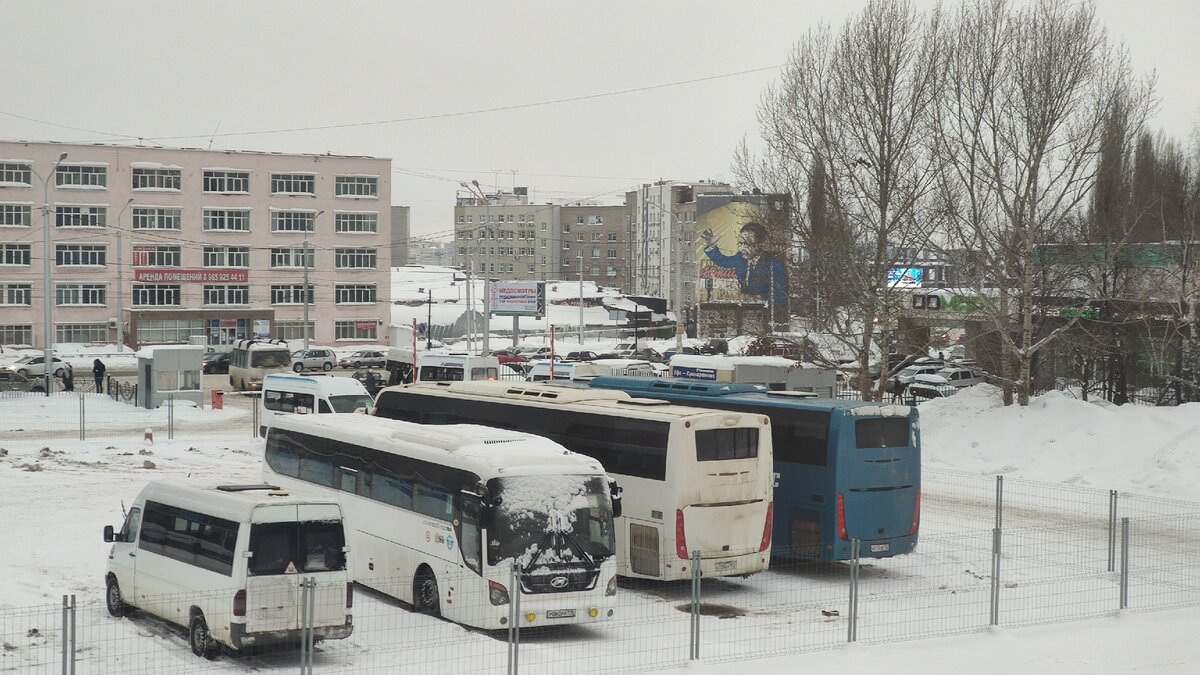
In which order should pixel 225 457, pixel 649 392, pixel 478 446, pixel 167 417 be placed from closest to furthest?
pixel 478 446 → pixel 649 392 → pixel 225 457 → pixel 167 417

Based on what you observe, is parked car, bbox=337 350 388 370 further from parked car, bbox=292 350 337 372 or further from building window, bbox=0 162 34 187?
building window, bbox=0 162 34 187

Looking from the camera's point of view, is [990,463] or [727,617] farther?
[990,463]

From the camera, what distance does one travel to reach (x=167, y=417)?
4125 cm

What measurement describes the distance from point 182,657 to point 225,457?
19451 mm

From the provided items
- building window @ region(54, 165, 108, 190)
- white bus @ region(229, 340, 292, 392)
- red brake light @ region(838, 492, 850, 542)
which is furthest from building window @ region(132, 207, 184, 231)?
red brake light @ region(838, 492, 850, 542)

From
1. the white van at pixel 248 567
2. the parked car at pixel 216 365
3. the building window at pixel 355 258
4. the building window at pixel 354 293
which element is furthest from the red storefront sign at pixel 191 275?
the white van at pixel 248 567

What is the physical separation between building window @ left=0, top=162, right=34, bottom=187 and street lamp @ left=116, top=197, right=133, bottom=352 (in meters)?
5.79

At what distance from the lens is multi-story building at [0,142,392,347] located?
76875mm

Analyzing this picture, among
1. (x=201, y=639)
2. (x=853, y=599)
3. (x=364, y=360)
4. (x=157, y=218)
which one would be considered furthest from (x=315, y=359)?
(x=853, y=599)

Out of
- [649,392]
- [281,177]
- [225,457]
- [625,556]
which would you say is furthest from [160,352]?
[281,177]

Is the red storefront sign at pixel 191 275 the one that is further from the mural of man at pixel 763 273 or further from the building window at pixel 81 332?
the mural of man at pixel 763 273

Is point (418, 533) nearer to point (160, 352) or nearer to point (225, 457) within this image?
point (225, 457)

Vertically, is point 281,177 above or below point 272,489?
above

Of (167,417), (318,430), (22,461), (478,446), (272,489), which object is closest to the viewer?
(272,489)
